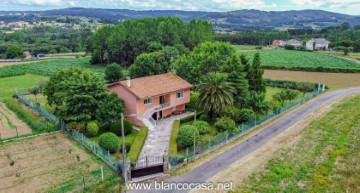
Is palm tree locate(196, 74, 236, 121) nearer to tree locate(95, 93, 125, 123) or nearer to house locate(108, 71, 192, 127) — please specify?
house locate(108, 71, 192, 127)

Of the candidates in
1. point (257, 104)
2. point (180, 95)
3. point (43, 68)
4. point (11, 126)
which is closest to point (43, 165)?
point (11, 126)

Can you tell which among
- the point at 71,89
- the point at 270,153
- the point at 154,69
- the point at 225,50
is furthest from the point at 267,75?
the point at 71,89

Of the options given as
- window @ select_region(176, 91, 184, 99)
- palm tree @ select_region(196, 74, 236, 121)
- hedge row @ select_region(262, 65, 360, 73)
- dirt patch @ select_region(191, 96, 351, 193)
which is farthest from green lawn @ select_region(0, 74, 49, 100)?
hedge row @ select_region(262, 65, 360, 73)

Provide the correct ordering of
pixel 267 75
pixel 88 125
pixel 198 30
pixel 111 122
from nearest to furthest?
pixel 88 125 < pixel 111 122 < pixel 267 75 < pixel 198 30

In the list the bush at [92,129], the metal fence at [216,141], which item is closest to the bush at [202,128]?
the metal fence at [216,141]

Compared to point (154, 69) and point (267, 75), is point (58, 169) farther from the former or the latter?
point (267, 75)

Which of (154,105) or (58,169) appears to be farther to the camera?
(154,105)

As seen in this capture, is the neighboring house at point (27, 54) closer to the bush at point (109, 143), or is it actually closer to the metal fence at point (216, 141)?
the bush at point (109, 143)
